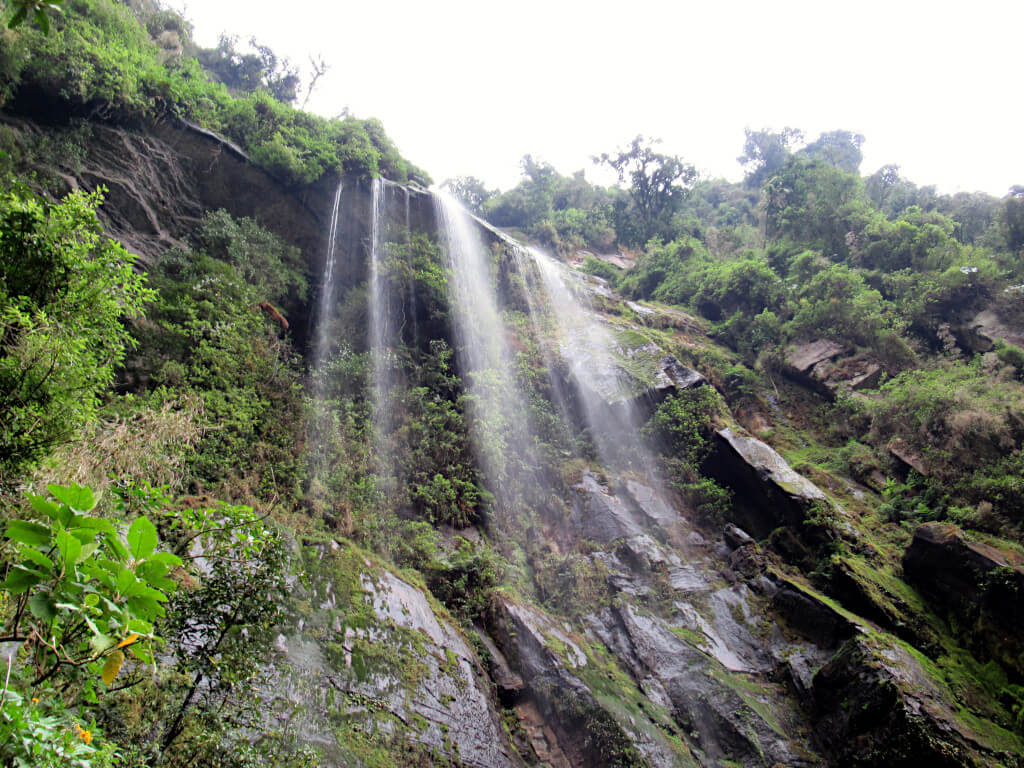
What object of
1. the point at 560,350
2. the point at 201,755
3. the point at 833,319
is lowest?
the point at 201,755

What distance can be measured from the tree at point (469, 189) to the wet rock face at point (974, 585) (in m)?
26.9

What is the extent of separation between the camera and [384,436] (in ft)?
32.1

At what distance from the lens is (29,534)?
1105 mm

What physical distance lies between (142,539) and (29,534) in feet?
0.73

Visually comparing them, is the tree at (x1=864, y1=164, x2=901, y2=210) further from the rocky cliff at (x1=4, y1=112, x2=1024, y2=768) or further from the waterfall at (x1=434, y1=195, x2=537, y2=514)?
the waterfall at (x1=434, y1=195, x2=537, y2=514)

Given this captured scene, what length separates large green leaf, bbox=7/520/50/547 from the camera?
108 cm

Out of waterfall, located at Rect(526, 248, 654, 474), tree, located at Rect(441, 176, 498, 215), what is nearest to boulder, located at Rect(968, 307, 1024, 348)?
waterfall, located at Rect(526, 248, 654, 474)

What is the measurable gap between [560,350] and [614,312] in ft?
12.8

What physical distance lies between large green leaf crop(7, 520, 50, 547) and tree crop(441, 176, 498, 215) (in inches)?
1170

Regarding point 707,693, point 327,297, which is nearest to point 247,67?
point 327,297

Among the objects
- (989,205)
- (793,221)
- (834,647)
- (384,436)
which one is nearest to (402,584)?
(384,436)

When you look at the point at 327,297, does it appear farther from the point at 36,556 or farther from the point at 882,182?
the point at 882,182

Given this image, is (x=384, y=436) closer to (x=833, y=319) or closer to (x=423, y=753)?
(x=423, y=753)

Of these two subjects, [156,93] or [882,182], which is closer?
[156,93]
